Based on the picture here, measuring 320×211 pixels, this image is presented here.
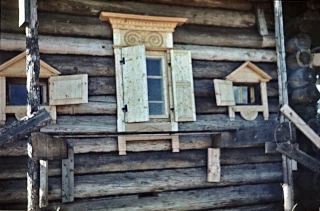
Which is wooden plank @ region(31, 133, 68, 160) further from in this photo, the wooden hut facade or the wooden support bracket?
the wooden support bracket

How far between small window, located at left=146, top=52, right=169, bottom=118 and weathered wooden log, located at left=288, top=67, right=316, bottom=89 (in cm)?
255

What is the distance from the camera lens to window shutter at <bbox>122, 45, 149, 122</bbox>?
21.5ft

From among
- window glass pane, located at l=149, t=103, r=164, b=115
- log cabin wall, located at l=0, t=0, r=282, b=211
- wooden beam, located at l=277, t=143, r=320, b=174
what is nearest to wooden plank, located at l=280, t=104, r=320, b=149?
wooden beam, located at l=277, t=143, r=320, b=174

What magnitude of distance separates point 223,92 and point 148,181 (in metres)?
2.07

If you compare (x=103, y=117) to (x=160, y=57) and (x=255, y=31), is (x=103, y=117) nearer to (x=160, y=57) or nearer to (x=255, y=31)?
(x=160, y=57)

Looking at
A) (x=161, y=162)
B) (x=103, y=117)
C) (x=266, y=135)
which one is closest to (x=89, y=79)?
(x=103, y=117)

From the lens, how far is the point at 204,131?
Result: 6.58m

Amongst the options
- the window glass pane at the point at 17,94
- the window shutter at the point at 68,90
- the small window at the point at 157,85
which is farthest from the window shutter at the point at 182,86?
the window glass pane at the point at 17,94

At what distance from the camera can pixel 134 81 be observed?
6605 millimetres

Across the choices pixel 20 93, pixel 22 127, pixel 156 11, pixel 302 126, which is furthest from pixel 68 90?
pixel 302 126

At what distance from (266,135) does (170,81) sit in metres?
1.97

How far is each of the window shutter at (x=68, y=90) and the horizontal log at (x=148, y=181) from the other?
3.97 ft

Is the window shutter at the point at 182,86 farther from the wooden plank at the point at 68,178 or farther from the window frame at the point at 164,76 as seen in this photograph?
the wooden plank at the point at 68,178

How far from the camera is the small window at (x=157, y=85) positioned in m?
6.81
